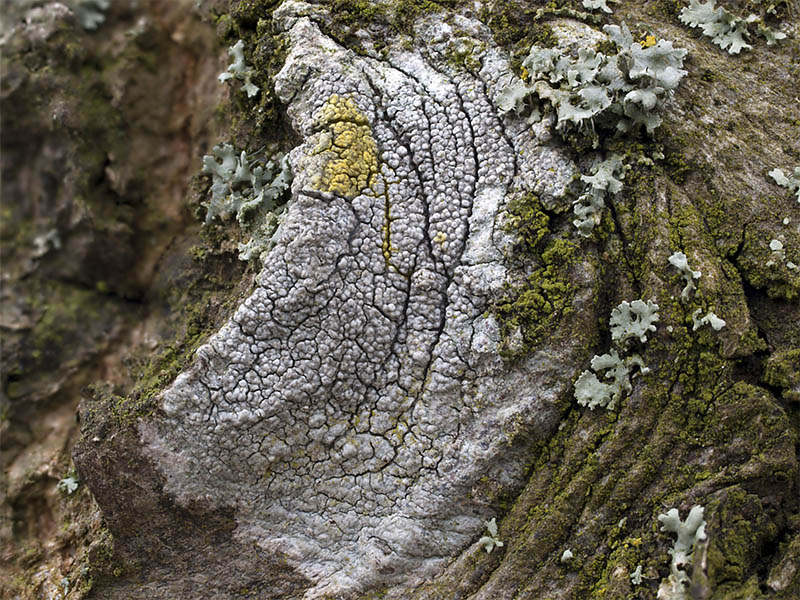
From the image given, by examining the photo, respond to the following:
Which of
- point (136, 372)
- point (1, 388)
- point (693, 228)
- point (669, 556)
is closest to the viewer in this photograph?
point (669, 556)

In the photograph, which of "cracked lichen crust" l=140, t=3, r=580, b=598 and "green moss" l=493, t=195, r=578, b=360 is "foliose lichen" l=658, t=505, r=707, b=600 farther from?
"green moss" l=493, t=195, r=578, b=360

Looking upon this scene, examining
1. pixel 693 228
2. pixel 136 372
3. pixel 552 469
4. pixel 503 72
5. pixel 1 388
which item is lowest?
pixel 1 388

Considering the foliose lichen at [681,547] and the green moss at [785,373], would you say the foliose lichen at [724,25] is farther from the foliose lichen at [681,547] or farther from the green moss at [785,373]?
the foliose lichen at [681,547]

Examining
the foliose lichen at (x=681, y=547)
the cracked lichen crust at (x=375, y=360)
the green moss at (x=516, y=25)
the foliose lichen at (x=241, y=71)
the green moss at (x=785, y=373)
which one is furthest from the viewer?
the foliose lichen at (x=241, y=71)

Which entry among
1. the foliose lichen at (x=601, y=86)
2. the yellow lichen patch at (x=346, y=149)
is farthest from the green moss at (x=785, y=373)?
the yellow lichen patch at (x=346, y=149)

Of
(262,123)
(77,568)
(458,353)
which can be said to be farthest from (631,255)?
(77,568)

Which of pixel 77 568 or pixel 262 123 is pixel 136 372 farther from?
pixel 262 123

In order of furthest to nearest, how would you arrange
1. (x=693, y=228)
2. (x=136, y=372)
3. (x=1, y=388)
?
(x=1, y=388) < (x=136, y=372) < (x=693, y=228)
